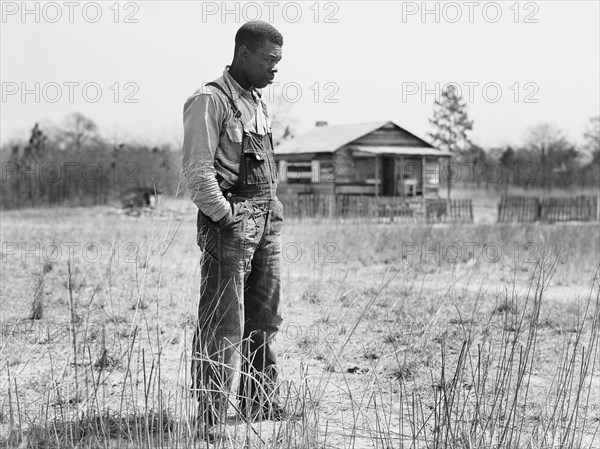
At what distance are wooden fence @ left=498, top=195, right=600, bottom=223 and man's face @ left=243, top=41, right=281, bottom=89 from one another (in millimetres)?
26250

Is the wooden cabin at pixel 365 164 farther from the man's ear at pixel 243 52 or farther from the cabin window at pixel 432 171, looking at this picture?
the man's ear at pixel 243 52

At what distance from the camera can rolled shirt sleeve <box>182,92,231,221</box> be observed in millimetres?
3469

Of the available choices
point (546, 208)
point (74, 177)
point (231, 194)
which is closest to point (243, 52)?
point (231, 194)

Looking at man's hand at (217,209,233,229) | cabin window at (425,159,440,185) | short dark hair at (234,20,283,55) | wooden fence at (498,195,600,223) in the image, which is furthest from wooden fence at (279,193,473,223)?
man's hand at (217,209,233,229)

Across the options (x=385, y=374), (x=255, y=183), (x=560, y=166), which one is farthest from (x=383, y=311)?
(x=560, y=166)

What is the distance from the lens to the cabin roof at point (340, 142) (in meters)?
30.9

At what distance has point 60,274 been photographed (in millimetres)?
9312

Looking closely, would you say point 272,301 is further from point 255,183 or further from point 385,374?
point 385,374

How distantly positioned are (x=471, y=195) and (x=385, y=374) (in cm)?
5356

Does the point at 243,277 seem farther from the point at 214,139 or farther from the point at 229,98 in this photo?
the point at 229,98

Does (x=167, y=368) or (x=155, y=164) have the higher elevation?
(x=155, y=164)

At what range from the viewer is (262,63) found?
12.0ft

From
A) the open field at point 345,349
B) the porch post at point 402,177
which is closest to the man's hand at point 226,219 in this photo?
the open field at point 345,349

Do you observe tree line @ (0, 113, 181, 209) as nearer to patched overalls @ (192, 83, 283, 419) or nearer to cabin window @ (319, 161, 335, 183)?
cabin window @ (319, 161, 335, 183)
